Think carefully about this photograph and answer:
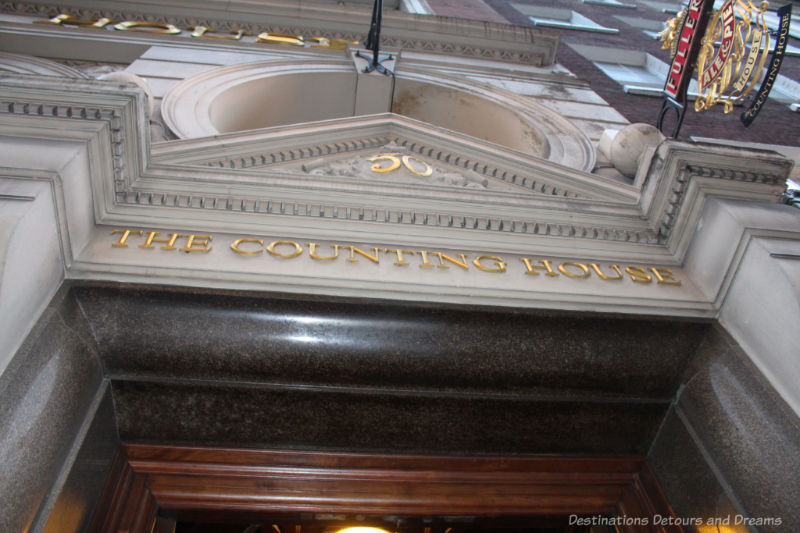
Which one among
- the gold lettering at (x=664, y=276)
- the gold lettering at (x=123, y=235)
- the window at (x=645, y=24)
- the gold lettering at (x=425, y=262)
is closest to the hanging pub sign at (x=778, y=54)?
the gold lettering at (x=664, y=276)

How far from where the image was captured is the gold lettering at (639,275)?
398 centimetres

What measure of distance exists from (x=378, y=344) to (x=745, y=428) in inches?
94.2

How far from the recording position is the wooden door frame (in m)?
3.61

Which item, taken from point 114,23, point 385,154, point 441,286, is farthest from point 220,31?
point 441,286

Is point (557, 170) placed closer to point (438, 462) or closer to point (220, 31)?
point (438, 462)

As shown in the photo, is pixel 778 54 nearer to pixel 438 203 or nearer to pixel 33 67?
pixel 438 203

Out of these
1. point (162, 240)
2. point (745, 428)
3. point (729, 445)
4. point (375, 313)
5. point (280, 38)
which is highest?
point (280, 38)

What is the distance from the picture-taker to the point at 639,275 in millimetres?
4031

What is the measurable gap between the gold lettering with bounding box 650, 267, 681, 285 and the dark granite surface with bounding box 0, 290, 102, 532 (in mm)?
4091

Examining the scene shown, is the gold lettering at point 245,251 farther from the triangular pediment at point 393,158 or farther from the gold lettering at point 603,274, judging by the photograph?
the gold lettering at point 603,274

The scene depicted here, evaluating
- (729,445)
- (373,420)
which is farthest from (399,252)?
(729,445)

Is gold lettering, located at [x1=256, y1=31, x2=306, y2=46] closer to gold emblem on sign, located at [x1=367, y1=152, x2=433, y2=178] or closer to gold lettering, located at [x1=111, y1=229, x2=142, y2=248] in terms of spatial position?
gold emblem on sign, located at [x1=367, y1=152, x2=433, y2=178]

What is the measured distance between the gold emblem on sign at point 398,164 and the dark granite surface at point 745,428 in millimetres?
2827

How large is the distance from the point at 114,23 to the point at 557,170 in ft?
29.6
